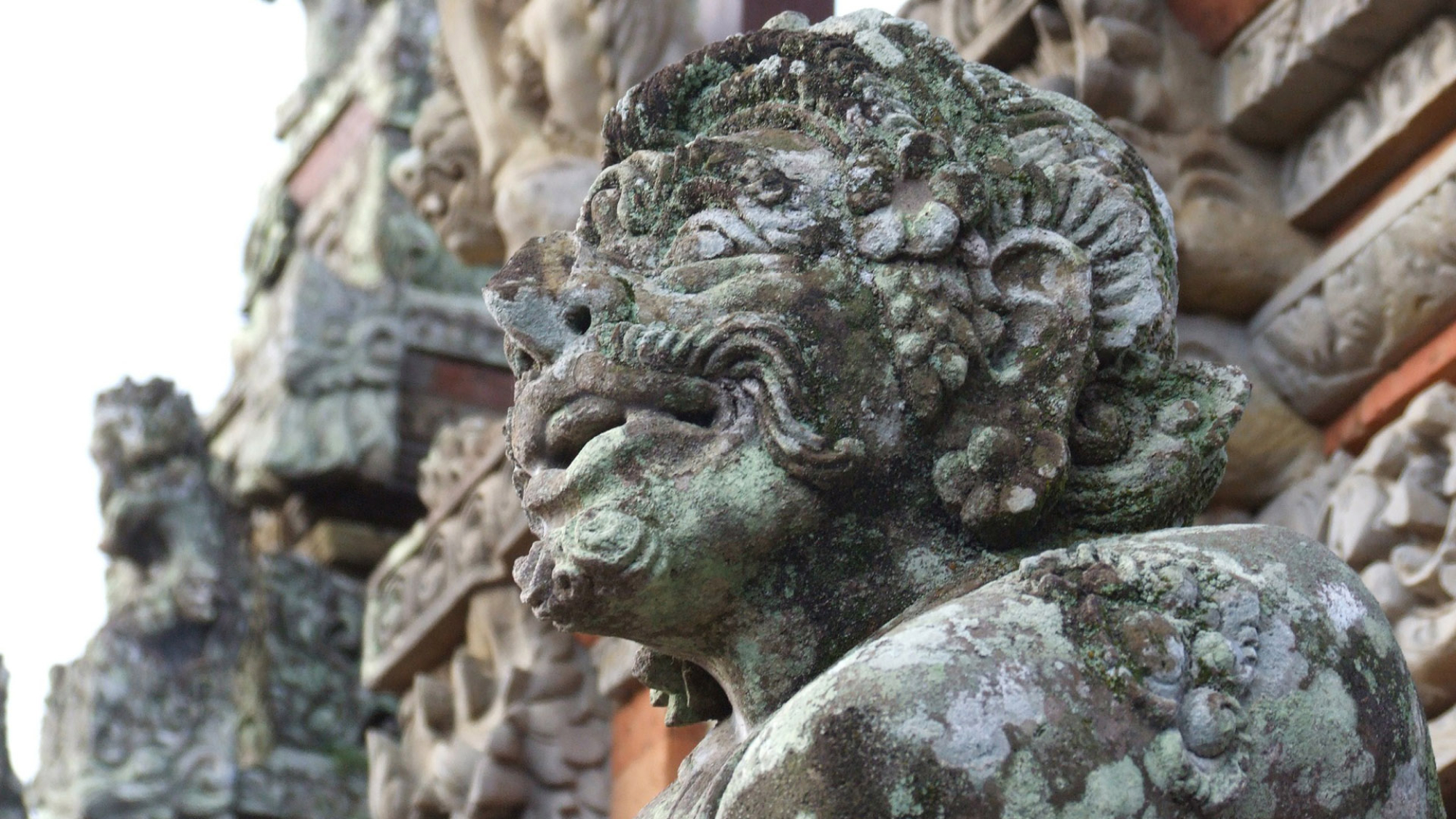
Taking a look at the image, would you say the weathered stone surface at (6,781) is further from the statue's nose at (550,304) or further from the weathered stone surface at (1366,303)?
the statue's nose at (550,304)

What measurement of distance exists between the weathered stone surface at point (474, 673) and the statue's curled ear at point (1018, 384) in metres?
2.79

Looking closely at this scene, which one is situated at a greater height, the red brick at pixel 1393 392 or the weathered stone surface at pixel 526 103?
the weathered stone surface at pixel 526 103

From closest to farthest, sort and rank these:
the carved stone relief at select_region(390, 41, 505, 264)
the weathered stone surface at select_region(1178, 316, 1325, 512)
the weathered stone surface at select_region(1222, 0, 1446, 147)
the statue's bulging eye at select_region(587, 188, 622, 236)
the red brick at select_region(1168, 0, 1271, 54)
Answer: the statue's bulging eye at select_region(587, 188, 622, 236) → the weathered stone surface at select_region(1222, 0, 1446, 147) → the weathered stone surface at select_region(1178, 316, 1325, 512) → the red brick at select_region(1168, 0, 1271, 54) → the carved stone relief at select_region(390, 41, 505, 264)

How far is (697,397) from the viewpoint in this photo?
191 cm

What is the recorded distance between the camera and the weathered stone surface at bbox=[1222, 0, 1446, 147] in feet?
11.9

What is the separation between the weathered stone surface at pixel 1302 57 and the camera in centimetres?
363

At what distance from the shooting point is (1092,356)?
1958 mm

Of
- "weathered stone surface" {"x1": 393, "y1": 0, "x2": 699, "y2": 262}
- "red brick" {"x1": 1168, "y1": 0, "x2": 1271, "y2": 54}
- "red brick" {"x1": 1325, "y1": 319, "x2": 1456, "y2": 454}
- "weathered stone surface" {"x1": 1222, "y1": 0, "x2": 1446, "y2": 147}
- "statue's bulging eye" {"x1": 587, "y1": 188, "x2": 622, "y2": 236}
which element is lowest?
"red brick" {"x1": 1325, "y1": 319, "x2": 1456, "y2": 454}

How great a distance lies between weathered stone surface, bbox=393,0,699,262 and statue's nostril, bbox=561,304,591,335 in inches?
120

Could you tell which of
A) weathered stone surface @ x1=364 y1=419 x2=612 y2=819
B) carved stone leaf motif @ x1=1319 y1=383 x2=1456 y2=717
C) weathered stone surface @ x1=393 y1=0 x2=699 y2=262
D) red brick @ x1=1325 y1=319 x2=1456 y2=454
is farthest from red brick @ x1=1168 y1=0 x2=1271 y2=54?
weathered stone surface @ x1=364 y1=419 x2=612 y2=819

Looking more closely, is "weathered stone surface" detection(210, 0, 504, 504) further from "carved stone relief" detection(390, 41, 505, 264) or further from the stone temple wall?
"carved stone relief" detection(390, 41, 505, 264)

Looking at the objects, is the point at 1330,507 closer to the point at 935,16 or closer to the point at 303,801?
the point at 935,16

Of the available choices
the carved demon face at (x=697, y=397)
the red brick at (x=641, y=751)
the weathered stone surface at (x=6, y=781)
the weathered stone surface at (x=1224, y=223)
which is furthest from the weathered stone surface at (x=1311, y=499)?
the weathered stone surface at (x=6, y=781)

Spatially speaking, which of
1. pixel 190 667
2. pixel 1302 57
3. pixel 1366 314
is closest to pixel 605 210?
pixel 1366 314
